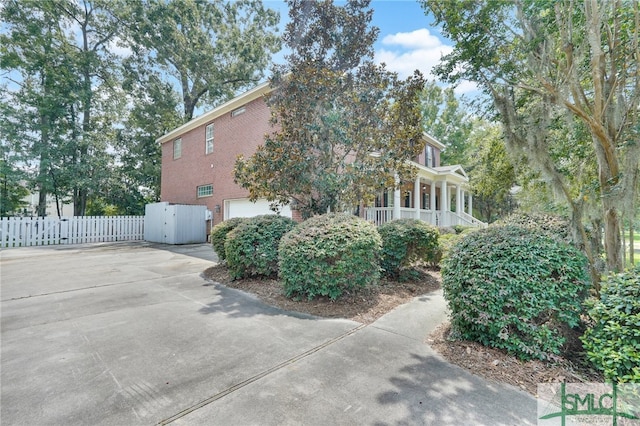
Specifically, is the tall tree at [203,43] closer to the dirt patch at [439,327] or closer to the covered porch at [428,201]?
the covered porch at [428,201]

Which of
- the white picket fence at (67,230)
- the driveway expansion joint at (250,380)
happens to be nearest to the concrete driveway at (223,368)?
the driveway expansion joint at (250,380)

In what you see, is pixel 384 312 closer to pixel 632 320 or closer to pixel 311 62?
pixel 632 320

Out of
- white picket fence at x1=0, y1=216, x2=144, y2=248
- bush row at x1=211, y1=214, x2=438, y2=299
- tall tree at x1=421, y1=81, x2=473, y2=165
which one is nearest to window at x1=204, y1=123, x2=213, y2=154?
white picket fence at x1=0, y1=216, x2=144, y2=248

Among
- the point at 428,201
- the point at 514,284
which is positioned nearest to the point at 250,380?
the point at 514,284

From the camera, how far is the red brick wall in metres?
12.4

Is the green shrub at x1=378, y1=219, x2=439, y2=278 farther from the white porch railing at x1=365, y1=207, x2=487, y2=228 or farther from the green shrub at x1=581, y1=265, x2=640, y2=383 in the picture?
the white porch railing at x1=365, y1=207, x2=487, y2=228

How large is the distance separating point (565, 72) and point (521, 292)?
3.01m

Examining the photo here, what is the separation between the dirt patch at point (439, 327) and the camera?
2.78 m

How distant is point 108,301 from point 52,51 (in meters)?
20.9

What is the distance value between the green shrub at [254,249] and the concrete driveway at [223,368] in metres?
1.13

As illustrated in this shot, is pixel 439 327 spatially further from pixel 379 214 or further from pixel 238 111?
pixel 238 111

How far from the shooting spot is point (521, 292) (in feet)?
10.0

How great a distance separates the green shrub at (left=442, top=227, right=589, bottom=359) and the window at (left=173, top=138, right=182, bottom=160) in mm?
17791

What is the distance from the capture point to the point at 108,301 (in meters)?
5.10
